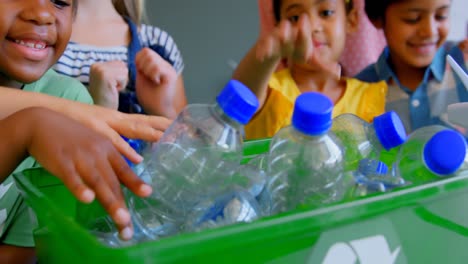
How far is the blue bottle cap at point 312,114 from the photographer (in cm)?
55

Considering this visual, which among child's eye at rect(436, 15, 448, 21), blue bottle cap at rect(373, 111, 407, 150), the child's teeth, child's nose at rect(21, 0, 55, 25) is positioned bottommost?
the child's teeth

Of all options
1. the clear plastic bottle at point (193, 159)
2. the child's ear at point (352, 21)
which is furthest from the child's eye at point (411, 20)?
the clear plastic bottle at point (193, 159)

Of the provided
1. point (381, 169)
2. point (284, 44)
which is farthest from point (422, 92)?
point (381, 169)

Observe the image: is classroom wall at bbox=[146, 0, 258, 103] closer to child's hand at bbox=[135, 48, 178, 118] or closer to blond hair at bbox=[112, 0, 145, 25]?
blond hair at bbox=[112, 0, 145, 25]

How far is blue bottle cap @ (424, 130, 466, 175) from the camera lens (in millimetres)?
605

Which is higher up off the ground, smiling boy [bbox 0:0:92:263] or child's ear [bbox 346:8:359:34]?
child's ear [bbox 346:8:359:34]

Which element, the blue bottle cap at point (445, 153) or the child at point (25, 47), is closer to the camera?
the blue bottle cap at point (445, 153)

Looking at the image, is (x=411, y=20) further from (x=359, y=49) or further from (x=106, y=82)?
(x=106, y=82)

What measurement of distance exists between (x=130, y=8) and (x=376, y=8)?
66 cm

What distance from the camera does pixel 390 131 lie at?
0.68m

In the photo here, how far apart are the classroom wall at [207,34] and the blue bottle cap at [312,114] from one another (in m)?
1.30

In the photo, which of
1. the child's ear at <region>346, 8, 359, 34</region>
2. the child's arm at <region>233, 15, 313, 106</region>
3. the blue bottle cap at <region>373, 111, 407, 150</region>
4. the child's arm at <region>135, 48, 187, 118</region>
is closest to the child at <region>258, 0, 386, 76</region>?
the child's ear at <region>346, 8, 359, 34</region>

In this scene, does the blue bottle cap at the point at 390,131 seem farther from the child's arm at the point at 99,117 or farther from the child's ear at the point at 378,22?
the child's ear at the point at 378,22

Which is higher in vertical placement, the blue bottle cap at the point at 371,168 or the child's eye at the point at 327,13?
the child's eye at the point at 327,13
